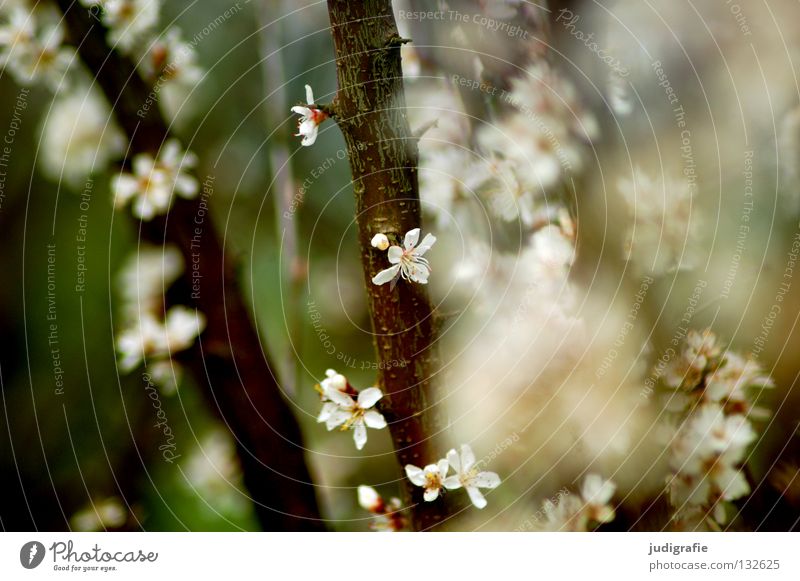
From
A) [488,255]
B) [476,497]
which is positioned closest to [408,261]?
[488,255]

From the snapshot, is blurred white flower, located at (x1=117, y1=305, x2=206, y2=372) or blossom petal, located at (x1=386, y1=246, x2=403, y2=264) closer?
blossom petal, located at (x1=386, y1=246, x2=403, y2=264)

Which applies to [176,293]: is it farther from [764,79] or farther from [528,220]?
[764,79]

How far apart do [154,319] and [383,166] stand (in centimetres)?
27

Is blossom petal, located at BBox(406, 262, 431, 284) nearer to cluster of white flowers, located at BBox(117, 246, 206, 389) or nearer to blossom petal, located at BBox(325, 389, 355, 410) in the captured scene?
blossom petal, located at BBox(325, 389, 355, 410)

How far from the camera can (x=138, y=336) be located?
52cm

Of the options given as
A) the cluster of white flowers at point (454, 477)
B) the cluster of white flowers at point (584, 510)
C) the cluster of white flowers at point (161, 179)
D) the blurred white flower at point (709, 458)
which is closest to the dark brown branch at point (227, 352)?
the cluster of white flowers at point (161, 179)

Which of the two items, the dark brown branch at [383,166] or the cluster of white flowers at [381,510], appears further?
the cluster of white flowers at [381,510]

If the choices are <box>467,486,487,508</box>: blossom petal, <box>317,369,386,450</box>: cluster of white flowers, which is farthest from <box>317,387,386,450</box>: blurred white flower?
<box>467,486,487,508</box>: blossom petal

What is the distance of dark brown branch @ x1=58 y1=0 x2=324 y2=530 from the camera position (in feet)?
1.65

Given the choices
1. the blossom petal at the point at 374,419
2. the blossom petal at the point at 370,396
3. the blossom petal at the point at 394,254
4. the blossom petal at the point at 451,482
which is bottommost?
the blossom petal at the point at 451,482

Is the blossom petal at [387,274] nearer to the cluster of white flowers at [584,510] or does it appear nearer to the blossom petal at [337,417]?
the blossom petal at [337,417]

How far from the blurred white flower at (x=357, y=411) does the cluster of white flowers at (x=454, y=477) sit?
0.06 m
